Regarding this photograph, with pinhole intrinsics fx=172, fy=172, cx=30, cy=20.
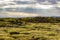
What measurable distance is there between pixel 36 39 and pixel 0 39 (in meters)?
19.1

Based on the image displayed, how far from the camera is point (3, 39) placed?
91.6m

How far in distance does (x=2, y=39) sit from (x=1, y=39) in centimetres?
76

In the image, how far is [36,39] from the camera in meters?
91.4

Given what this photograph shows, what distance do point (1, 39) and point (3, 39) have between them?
1.18 meters

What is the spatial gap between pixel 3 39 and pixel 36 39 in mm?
17547

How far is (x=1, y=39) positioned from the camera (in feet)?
298

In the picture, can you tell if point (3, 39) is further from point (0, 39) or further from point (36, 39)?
point (36, 39)

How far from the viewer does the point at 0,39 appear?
91.2 metres

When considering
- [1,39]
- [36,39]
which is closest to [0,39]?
[1,39]

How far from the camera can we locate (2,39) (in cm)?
9150

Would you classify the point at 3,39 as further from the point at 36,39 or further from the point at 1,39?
the point at 36,39

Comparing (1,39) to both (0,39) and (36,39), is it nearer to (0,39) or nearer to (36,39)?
(0,39)

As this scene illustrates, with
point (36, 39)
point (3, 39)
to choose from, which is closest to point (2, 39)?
point (3, 39)

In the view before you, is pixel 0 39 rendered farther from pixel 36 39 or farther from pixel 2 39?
pixel 36 39
